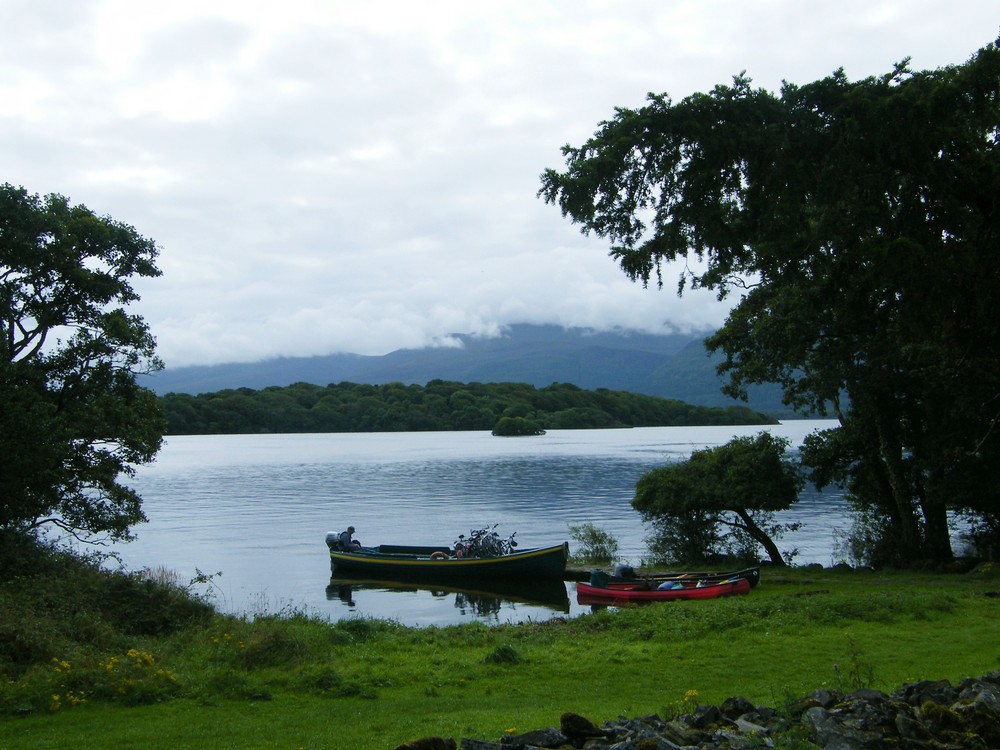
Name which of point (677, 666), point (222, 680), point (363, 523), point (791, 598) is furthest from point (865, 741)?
point (363, 523)

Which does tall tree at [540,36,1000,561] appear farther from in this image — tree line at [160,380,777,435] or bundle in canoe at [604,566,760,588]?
tree line at [160,380,777,435]

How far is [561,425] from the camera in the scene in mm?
170750

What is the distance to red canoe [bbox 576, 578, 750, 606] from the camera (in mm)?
23828

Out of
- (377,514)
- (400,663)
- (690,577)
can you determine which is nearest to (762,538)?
(690,577)

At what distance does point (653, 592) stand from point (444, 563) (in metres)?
10.6

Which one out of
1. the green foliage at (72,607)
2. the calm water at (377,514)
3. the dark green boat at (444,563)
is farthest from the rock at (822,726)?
the dark green boat at (444,563)

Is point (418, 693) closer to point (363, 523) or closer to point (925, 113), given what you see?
point (925, 113)

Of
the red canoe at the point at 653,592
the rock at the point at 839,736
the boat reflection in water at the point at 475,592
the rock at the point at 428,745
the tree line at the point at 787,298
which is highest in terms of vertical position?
the tree line at the point at 787,298

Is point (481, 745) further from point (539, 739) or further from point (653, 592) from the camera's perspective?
point (653, 592)

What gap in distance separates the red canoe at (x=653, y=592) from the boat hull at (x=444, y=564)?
4828 mm

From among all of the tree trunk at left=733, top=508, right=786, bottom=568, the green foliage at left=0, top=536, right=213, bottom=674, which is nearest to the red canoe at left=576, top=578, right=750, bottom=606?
the tree trunk at left=733, top=508, right=786, bottom=568

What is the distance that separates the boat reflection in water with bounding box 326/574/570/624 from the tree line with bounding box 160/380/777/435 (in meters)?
112

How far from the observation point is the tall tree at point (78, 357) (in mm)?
20953

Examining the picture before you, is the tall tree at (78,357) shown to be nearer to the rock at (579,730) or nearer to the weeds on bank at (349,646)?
the weeds on bank at (349,646)
